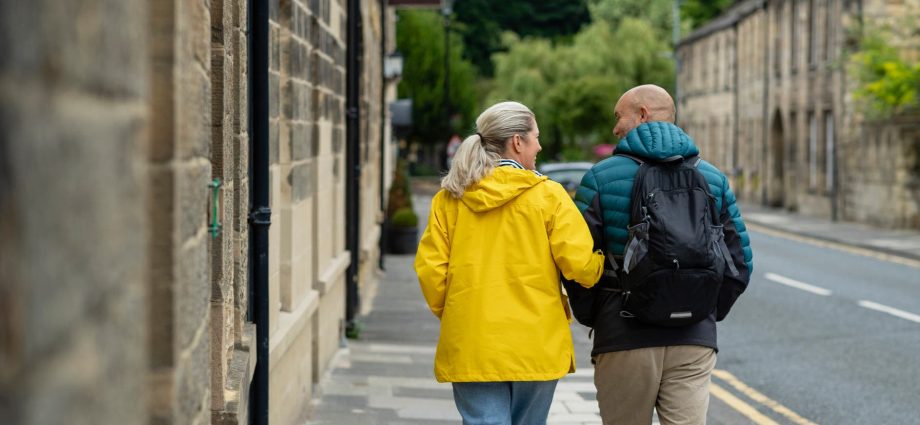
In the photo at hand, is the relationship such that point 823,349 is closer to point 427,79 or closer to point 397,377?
point 397,377

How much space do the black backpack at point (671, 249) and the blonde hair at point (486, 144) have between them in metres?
0.48

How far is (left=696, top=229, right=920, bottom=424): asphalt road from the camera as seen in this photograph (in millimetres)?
8859

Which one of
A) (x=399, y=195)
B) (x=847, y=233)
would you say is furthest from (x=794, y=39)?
(x=399, y=195)

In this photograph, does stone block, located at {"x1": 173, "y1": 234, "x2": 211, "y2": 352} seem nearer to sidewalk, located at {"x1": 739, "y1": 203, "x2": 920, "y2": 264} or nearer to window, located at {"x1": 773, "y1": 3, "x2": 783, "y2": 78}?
sidewalk, located at {"x1": 739, "y1": 203, "x2": 920, "y2": 264}

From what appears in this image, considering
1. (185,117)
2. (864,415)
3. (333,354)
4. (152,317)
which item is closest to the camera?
(152,317)

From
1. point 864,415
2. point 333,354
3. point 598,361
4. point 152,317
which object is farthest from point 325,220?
point 152,317

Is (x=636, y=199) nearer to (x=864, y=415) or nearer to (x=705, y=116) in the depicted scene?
(x=864, y=415)

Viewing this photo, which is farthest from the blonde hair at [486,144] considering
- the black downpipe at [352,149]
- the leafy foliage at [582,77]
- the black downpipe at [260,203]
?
the leafy foliage at [582,77]

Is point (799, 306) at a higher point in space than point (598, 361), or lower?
lower

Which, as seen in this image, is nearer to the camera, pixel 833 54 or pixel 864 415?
pixel 864 415

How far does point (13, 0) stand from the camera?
1.15 meters

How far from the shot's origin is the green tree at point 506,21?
8462 centimetres

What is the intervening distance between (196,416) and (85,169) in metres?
1.46

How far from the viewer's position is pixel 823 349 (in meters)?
11.5
